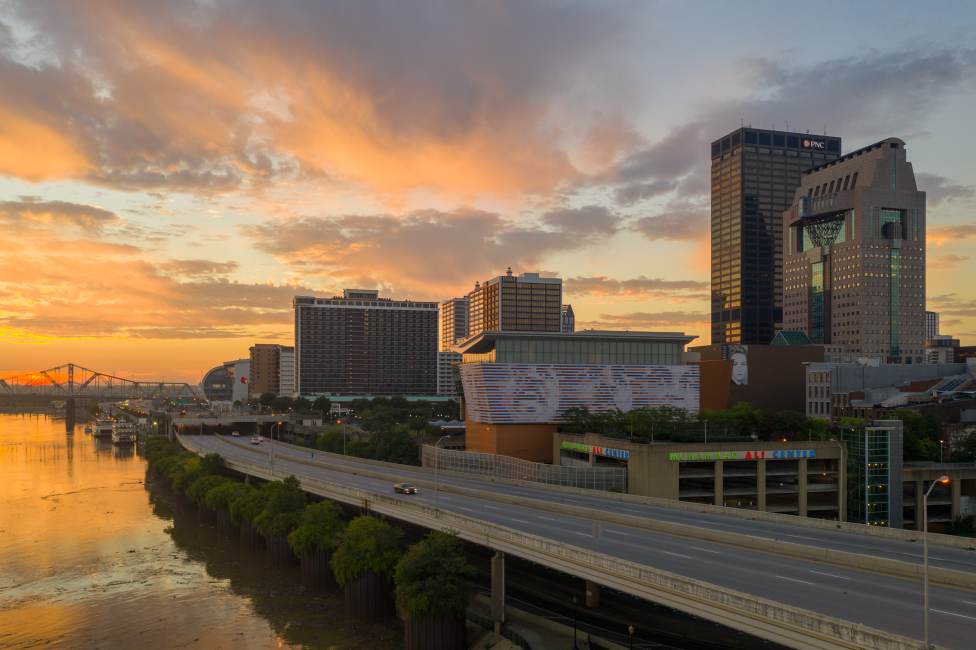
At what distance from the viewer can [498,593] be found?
52.8 m

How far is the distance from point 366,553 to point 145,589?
82.1 ft

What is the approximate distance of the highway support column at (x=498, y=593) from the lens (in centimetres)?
5266

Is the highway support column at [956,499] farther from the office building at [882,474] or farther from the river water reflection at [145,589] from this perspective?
the river water reflection at [145,589]

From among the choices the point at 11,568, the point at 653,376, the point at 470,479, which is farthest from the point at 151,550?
the point at 653,376

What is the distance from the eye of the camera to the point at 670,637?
1874 inches

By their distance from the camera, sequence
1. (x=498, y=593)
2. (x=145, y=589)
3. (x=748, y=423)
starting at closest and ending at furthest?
(x=498, y=593), (x=145, y=589), (x=748, y=423)

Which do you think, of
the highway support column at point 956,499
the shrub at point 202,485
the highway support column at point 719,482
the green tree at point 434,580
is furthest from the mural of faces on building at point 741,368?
the green tree at point 434,580

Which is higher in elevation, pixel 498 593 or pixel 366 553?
pixel 366 553

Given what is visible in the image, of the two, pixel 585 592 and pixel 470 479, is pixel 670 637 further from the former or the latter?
pixel 470 479

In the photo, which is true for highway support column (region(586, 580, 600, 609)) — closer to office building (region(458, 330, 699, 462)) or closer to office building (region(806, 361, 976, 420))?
office building (region(458, 330, 699, 462))

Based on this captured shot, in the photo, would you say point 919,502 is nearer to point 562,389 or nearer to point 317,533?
point 562,389

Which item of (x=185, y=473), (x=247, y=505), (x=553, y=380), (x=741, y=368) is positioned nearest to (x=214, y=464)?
(x=185, y=473)

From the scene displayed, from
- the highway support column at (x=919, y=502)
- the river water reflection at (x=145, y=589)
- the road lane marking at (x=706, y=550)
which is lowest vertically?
the river water reflection at (x=145, y=589)

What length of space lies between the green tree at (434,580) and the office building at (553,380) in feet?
196
